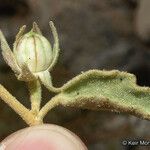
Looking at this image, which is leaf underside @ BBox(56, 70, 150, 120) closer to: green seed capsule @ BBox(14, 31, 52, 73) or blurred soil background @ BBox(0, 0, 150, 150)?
green seed capsule @ BBox(14, 31, 52, 73)

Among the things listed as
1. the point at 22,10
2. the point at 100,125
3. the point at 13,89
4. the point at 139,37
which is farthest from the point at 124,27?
the point at 13,89

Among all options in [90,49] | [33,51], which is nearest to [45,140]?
[33,51]

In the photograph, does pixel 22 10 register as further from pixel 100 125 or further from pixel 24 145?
pixel 24 145

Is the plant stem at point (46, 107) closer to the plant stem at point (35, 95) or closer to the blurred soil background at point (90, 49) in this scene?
the plant stem at point (35, 95)

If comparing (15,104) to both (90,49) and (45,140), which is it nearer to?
(45,140)

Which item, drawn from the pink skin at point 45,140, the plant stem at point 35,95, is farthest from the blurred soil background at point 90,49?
the plant stem at point 35,95

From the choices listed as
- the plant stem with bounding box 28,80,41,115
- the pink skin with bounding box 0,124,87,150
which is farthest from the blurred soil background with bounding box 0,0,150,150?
the plant stem with bounding box 28,80,41,115

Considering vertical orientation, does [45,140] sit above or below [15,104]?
below
